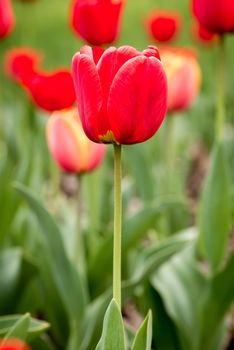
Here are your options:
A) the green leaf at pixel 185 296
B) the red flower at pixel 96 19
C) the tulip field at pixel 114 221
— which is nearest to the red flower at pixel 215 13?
the tulip field at pixel 114 221

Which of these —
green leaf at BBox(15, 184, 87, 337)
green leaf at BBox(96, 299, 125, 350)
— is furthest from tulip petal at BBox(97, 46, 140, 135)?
green leaf at BBox(15, 184, 87, 337)

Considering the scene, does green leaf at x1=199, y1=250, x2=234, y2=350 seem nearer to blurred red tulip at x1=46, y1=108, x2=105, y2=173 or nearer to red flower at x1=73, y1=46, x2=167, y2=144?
blurred red tulip at x1=46, y1=108, x2=105, y2=173

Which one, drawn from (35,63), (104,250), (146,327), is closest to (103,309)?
(104,250)

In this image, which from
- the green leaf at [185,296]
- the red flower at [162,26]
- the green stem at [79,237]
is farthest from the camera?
the red flower at [162,26]

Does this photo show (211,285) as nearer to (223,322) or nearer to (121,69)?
(223,322)

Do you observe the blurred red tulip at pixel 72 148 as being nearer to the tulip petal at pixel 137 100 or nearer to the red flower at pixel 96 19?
the red flower at pixel 96 19

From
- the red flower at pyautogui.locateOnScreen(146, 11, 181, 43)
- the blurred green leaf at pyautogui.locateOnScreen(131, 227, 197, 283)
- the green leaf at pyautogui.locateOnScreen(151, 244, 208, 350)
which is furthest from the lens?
the red flower at pyautogui.locateOnScreen(146, 11, 181, 43)
